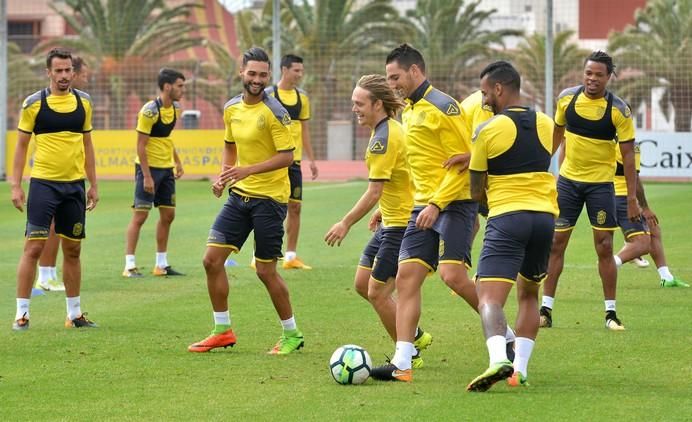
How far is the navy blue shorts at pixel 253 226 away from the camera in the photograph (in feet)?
32.6

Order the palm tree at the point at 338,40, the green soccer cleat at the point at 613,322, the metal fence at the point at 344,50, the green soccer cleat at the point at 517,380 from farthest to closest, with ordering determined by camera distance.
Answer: the palm tree at the point at 338,40 < the metal fence at the point at 344,50 < the green soccer cleat at the point at 613,322 < the green soccer cleat at the point at 517,380

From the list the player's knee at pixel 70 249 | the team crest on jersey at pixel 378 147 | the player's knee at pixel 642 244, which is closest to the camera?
the team crest on jersey at pixel 378 147

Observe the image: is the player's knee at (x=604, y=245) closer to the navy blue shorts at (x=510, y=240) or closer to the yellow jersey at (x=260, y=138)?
the yellow jersey at (x=260, y=138)

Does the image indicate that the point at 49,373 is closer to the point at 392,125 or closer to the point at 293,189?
the point at 392,125

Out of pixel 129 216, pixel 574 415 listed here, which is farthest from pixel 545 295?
pixel 129 216

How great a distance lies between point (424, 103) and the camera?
8.70m

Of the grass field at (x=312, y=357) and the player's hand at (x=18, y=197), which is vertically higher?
the player's hand at (x=18, y=197)

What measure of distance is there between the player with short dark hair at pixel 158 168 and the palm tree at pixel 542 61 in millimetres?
31908

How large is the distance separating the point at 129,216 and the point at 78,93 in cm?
1263

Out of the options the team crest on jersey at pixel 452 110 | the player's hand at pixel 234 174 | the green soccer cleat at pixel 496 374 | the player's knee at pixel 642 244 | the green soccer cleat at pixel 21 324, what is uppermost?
the team crest on jersey at pixel 452 110

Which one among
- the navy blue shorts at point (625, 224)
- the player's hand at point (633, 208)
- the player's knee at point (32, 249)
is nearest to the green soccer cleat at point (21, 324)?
the player's knee at point (32, 249)

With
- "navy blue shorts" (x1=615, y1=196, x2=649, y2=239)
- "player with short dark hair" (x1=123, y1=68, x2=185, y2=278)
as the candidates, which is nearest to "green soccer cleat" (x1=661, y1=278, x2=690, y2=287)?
"navy blue shorts" (x1=615, y1=196, x2=649, y2=239)

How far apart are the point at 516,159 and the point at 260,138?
2.63 m

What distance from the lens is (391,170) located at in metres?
9.11
